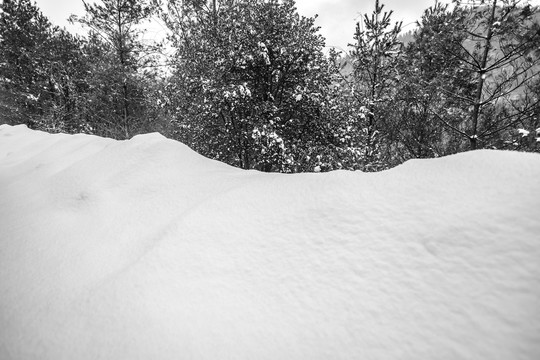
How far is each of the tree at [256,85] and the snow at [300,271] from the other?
4937mm

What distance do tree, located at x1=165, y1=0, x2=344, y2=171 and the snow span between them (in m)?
4.94

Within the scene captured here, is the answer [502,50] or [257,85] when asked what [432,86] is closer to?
[502,50]

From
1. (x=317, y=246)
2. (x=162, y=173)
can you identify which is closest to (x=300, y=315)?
(x=317, y=246)

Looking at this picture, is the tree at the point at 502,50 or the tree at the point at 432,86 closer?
the tree at the point at 502,50

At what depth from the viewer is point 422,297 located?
0.96 metres

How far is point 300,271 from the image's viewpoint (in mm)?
1225

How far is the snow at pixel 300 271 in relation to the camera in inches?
35.2

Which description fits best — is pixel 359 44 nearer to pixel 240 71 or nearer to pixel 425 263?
pixel 240 71

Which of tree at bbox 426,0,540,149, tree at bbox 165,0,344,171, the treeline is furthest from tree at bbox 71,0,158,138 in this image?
tree at bbox 426,0,540,149

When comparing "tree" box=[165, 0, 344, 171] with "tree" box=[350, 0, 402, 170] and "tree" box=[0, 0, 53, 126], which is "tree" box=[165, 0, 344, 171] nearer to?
"tree" box=[350, 0, 402, 170]

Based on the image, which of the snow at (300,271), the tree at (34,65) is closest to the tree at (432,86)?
the snow at (300,271)

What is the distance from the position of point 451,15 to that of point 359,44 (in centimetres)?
215

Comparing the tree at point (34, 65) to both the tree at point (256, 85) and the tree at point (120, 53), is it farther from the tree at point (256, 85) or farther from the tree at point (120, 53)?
the tree at point (256, 85)

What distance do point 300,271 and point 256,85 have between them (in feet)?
23.3
